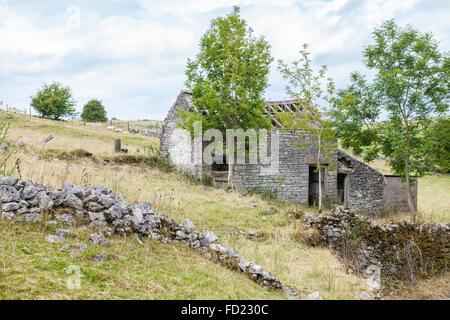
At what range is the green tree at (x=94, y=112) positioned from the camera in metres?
47.6

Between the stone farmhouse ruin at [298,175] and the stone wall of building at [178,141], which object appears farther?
the stone wall of building at [178,141]

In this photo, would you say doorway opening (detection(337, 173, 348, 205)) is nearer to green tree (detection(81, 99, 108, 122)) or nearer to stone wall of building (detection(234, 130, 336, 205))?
stone wall of building (detection(234, 130, 336, 205))

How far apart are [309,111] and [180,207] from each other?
746 centimetres

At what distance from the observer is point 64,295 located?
355 cm

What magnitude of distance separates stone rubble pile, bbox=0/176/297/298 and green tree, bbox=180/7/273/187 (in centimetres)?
837

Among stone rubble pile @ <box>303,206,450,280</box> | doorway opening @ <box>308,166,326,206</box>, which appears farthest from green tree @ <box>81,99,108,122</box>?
stone rubble pile @ <box>303,206,450,280</box>

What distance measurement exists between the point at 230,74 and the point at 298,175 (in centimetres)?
673

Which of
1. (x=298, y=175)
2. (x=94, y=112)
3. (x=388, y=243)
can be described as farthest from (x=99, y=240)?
(x=94, y=112)

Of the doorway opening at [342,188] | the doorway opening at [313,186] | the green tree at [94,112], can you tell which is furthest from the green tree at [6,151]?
the green tree at [94,112]

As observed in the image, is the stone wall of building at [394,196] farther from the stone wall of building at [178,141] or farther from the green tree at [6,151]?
the green tree at [6,151]

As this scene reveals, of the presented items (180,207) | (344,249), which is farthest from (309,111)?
(180,207)

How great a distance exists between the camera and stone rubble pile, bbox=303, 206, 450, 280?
9.16 meters

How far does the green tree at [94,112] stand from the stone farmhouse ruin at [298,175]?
33104mm

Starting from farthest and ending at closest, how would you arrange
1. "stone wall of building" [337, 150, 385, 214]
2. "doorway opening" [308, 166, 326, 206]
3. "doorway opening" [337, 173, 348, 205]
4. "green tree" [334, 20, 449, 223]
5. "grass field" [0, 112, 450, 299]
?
"doorway opening" [337, 173, 348, 205], "stone wall of building" [337, 150, 385, 214], "doorway opening" [308, 166, 326, 206], "green tree" [334, 20, 449, 223], "grass field" [0, 112, 450, 299]
